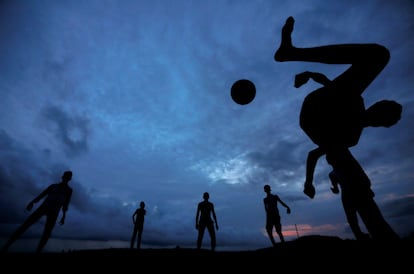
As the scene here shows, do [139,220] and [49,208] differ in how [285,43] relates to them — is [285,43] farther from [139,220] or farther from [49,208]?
[139,220]

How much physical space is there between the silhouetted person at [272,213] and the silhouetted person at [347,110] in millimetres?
9858

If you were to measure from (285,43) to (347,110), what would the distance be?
32.9 inches

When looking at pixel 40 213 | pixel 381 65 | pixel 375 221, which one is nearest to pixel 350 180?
pixel 375 221

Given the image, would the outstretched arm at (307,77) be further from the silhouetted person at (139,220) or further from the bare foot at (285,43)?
the silhouetted person at (139,220)

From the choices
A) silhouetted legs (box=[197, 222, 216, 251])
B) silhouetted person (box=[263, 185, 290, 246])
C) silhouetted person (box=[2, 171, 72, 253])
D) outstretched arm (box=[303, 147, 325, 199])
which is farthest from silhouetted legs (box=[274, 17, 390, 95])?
silhouetted person (box=[263, 185, 290, 246])

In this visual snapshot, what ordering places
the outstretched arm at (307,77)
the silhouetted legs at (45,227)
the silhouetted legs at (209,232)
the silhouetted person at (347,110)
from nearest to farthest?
the silhouetted person at (347,110)
the outstretched arm at (307,77)
the silhouetted legs at (45,227)
the silhouetted legs at (209,232)

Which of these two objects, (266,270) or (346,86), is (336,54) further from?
(266,270)

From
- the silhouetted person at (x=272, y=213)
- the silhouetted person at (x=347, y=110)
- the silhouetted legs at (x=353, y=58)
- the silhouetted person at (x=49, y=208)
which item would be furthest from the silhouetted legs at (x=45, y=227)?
the silhouetted person at (x=272, y=213)

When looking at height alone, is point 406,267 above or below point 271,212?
below

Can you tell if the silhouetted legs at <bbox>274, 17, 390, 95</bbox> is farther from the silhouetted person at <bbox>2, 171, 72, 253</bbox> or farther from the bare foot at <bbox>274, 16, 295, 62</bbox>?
the silhouetted person at <bbox>2, 171, 72, 253</bbox>

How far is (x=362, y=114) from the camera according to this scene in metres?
1.77

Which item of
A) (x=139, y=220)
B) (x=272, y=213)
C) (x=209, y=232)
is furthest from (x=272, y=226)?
(x=139, y=220)

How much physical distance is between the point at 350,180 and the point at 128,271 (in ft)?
13.0

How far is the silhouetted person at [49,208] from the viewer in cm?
638
